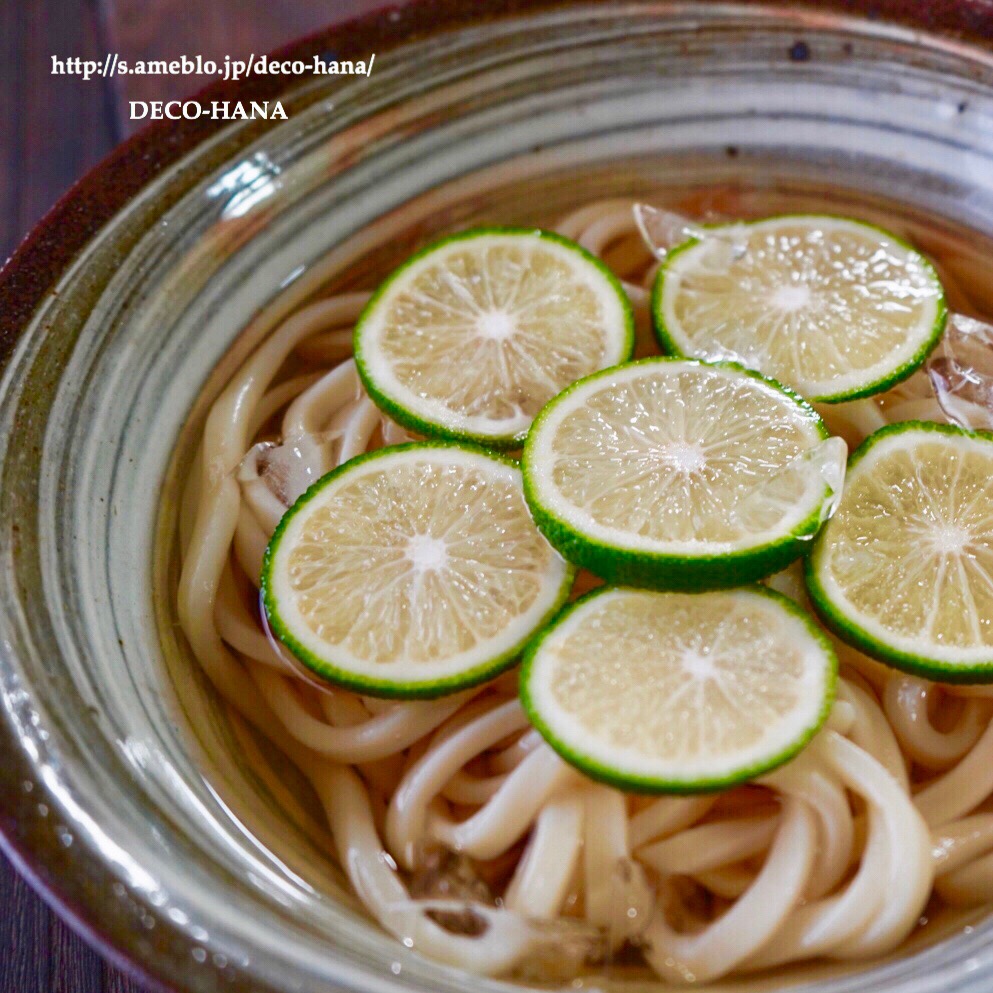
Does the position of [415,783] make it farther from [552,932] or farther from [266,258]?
[266,258]

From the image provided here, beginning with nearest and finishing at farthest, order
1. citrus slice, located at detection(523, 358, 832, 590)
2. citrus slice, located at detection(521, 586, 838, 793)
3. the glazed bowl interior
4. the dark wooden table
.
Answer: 1. the glazed bowl interior
2. citrus slice, located at detection(521, 586, 838, 793)
3. citrus slice, located at detection(523, 358, 832, 590)
4. the dark wooden table

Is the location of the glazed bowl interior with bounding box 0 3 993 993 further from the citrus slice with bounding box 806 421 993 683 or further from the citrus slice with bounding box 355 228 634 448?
the citrus slice with bounding box 806 421 993 683

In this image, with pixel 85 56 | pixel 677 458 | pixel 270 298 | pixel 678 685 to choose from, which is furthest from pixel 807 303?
pixel 85 56

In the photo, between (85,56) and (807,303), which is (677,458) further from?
(85,56)

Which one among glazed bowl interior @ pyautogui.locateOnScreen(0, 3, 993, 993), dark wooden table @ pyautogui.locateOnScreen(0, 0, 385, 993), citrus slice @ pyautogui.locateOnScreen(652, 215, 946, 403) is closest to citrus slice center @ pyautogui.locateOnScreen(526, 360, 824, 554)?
citrus slice @ pyautogui.locateOnScreen(652, 215, 946, 403)

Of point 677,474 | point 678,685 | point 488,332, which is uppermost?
point 488,332

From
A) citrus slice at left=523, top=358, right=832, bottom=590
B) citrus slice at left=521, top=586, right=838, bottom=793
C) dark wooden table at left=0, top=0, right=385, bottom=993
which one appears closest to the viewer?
citrus slice at left=521, top=586, right=838, bottom=793
